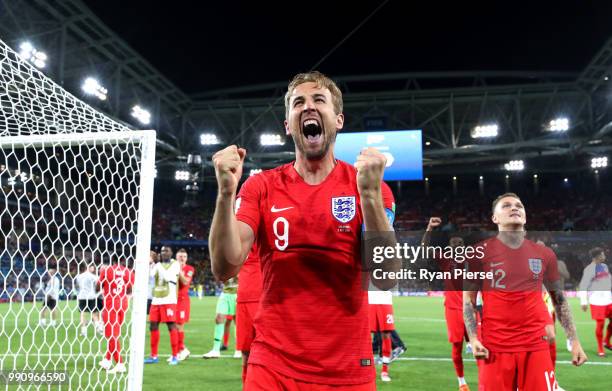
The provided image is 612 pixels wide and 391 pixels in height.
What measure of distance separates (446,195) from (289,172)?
46854 mm

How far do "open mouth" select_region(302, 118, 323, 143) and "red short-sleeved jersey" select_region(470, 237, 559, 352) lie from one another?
2.89 m

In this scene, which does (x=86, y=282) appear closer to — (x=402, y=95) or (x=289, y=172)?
(x=289, y=172)

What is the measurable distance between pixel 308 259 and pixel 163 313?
26.0 feet

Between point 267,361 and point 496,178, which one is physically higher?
point 496,178

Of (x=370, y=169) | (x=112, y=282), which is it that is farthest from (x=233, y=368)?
(x=370, y=169)

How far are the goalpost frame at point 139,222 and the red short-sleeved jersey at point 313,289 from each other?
2.22 m

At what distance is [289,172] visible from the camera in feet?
8.34

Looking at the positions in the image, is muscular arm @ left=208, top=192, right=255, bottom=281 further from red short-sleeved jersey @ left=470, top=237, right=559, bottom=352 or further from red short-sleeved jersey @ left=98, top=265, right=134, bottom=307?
red short-sleeved jersey @ left=98, top=265, right=134, bottom=307

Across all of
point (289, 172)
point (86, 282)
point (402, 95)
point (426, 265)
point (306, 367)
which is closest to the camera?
point (306, 367)

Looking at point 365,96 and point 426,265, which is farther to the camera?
point 365,96

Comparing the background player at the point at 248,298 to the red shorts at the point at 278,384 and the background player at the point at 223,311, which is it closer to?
the red shorts at the point at 278,384

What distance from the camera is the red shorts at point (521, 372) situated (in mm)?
4125

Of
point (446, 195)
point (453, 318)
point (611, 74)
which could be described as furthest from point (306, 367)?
point (446, 195)

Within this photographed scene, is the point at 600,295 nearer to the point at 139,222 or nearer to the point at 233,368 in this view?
the point at 233,368
